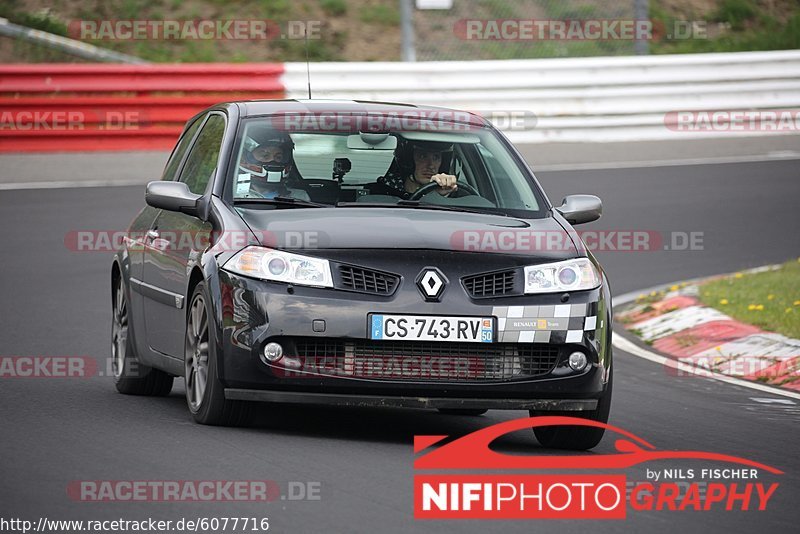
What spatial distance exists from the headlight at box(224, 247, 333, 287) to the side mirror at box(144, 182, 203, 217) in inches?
29.7

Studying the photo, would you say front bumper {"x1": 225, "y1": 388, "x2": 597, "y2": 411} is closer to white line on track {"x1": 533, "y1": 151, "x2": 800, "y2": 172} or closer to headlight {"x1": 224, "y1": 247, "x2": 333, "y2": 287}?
headlight {"x1": 224, "y1": 247, "x2": 333, "y2": 287}

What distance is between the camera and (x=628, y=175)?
67.5 feet

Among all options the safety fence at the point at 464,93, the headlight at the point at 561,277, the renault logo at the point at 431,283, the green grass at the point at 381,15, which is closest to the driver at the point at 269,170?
the renault logo at the point at 431,283

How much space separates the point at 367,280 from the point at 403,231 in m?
0.39

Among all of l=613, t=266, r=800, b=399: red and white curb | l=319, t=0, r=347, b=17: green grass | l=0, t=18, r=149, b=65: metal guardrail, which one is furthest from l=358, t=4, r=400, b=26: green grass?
l=613, t=266, r=800, b=399: red and white curb

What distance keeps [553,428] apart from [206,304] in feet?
5.56

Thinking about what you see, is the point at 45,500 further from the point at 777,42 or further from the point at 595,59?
the point at 777,42

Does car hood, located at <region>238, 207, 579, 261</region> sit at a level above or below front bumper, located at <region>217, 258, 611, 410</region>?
above

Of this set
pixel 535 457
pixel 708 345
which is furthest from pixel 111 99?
pixel 535 457

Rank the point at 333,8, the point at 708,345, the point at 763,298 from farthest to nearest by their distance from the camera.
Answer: the point at 333,8, the point at 763,298, the point at 708,345

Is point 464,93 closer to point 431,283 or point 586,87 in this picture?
point 586,87

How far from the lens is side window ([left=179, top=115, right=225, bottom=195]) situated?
8.66 m

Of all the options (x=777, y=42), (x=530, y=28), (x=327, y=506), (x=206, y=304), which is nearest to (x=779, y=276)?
(x=206, y=304)

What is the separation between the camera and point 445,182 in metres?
8.63
